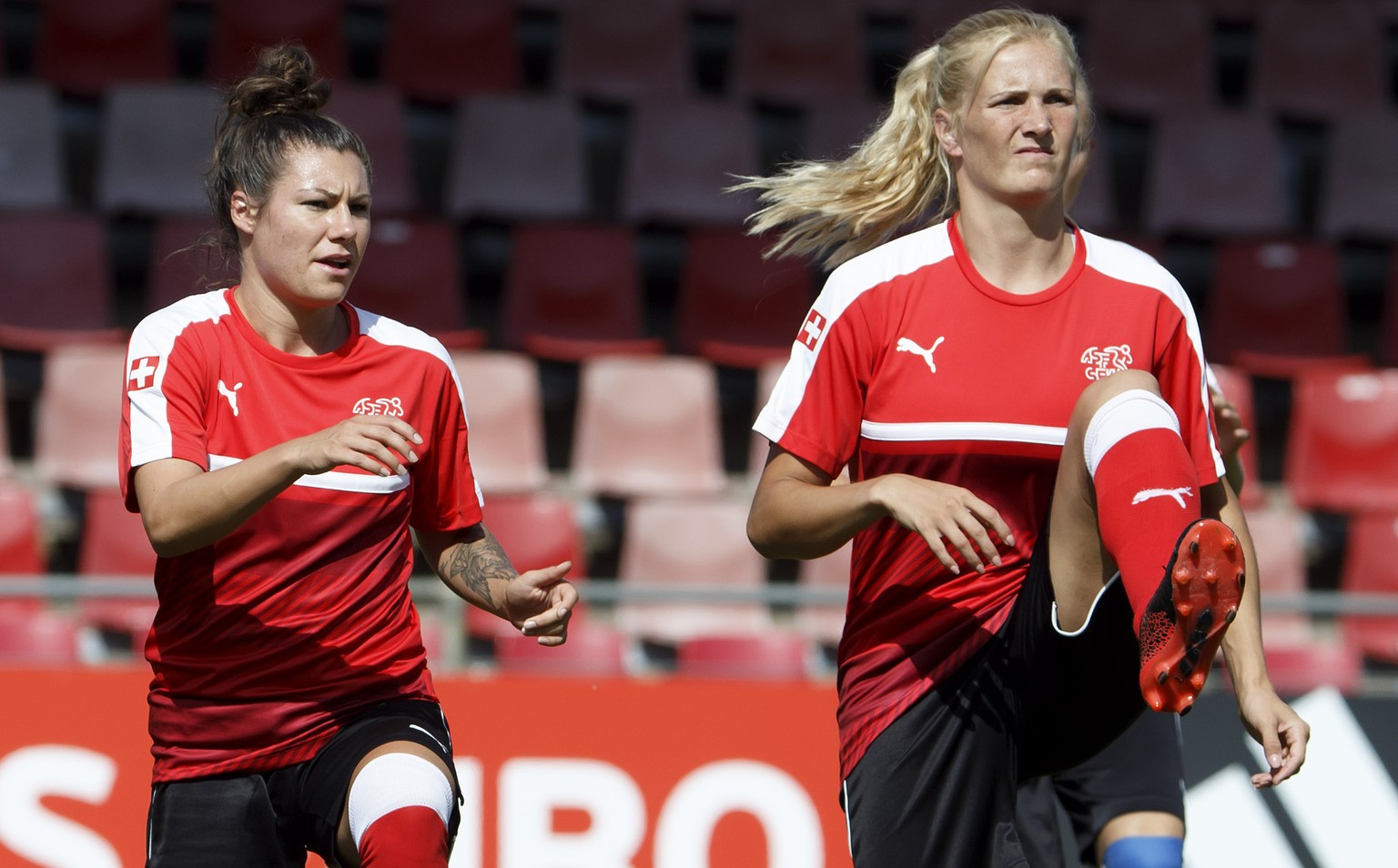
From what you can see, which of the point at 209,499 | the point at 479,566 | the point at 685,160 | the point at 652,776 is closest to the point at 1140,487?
the point at 479,566

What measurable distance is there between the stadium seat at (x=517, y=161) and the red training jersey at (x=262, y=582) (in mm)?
4818

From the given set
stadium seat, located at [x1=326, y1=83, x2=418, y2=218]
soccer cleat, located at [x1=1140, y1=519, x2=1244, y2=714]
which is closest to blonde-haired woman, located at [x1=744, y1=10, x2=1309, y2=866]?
soccer cleat, located at [x1=1140, y1=519, x2=1244, y2=714]

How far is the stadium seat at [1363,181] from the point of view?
8.02 metres

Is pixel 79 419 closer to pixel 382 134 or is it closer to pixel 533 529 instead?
pixel 533 529

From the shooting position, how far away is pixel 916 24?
28.2ft

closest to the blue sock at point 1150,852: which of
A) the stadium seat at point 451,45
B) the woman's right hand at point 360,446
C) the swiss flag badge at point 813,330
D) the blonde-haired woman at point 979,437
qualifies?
the blonde-haired woman at point 979,437

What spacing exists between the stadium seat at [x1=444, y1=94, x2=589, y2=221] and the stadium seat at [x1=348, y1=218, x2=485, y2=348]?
0.67 metres

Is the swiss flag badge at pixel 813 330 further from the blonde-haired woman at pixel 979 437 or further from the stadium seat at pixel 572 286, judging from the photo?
the stadium seat at pixel 572 286

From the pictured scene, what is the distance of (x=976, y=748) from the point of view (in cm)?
281

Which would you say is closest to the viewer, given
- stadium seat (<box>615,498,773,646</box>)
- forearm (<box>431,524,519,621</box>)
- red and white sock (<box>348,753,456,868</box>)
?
red and white sock (<box>348,753,456,868</box>)

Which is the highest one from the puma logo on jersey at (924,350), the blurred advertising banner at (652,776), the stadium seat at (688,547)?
the puma logo on jersey at (924,350)

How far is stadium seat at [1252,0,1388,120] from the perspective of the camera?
8602 millimetres

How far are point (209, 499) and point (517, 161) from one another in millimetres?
5267

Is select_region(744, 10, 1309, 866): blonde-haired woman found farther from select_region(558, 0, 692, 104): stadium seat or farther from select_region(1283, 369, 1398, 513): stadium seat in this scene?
select_region(558, 0, 692, 104): stadium seat
